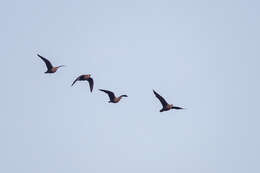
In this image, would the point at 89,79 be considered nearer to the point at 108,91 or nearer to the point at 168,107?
the point at 108,91

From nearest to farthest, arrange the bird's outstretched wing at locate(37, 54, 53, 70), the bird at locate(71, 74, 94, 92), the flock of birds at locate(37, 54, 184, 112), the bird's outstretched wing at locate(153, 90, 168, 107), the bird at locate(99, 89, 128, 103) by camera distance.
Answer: the bird's outstretched wing at locate(153, 90, 168, 107) → the flock of birds at locate(37, 54, 184, 112) → the bird at locate(71, 74, 94, 92) → the bird's outstretched wing at locate(37, 54, 53, 70) → the bird at locate(99, 89, 128, 103)

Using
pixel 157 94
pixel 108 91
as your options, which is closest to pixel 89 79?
pixel 108 91

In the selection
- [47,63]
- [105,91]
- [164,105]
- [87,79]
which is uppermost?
[47,63]

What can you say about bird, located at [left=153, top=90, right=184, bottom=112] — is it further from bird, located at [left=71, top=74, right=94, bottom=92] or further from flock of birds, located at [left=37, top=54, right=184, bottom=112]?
bird, located at [left=71, top=74, right=94, bottom=92]

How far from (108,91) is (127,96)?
6.53 feet

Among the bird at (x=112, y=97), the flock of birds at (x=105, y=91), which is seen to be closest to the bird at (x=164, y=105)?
the flock of birds at (x=105, y=91)

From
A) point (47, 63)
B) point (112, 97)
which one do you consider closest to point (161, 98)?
point (112, 97)

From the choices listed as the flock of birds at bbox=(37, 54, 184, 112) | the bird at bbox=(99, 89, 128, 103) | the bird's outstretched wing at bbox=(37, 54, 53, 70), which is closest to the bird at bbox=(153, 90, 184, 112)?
the flock of birds at bbox=(37, 54, 184, 112)

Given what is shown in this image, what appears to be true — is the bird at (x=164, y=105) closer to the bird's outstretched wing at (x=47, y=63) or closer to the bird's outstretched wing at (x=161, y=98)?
the bird's outstretched wing at (x=161, y=98)

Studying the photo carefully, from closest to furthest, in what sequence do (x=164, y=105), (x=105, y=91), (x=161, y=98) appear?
(x=161, y=98) → (x=164, y=105) → (x=105, y=91)

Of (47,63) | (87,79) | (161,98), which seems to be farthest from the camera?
(87,79)

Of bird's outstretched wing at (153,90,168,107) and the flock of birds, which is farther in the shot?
the flock of birds

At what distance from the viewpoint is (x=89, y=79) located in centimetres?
4259

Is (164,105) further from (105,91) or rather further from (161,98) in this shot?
(105,91)
